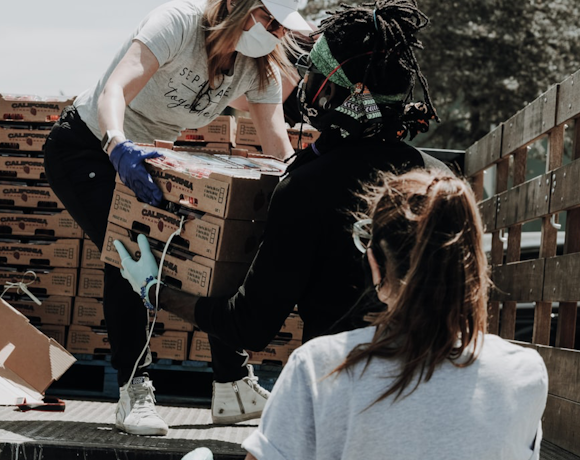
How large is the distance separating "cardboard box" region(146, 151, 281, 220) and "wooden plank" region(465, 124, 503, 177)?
179 centimetres

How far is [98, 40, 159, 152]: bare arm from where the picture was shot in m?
2.98

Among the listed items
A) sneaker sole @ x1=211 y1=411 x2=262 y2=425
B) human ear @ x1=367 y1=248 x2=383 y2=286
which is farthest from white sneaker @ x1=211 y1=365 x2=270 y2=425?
human ear @ x1=367 y1=248 x2=383 y2=286

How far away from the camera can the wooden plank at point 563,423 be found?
3010mm

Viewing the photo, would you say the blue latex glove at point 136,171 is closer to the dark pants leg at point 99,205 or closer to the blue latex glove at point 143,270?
the blue latex glove at point 143,270

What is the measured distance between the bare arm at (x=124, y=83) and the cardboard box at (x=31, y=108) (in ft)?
5.83

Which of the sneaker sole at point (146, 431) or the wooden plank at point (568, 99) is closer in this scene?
the sneaker sole at point (146, 431)

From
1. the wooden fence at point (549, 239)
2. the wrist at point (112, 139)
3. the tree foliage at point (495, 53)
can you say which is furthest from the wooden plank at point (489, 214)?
the tree foliage at point (495, 53)

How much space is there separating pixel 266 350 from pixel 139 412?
1.26 metres

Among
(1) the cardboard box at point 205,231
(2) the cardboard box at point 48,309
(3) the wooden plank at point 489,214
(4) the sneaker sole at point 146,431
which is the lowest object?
(4) the sneaker sole at point 146,431

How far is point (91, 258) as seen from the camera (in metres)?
4.67

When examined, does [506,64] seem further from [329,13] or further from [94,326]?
[329,13]

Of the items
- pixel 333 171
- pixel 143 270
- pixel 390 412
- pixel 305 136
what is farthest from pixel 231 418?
pixel 390 412

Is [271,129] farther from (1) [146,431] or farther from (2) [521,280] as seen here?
(1) [146,431]

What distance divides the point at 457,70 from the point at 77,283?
1388 centimetres
